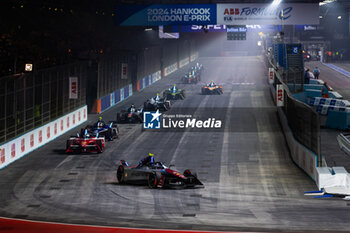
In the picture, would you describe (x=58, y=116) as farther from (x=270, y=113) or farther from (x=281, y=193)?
(x=281, y=193)

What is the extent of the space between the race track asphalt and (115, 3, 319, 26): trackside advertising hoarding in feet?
31.5

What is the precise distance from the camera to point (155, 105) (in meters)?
45.1

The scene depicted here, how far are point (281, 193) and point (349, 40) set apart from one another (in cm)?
9728

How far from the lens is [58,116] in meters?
37.7

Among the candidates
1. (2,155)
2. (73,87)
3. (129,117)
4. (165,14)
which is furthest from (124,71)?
(2,155)

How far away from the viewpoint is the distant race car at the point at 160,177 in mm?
22609

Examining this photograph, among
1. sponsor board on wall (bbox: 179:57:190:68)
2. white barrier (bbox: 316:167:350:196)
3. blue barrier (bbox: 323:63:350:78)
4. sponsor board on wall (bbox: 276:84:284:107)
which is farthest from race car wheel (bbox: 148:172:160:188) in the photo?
sponsor board on wall (bbox: 179:57:190:68)

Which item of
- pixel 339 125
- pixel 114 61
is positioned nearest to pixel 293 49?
pixel 114 61

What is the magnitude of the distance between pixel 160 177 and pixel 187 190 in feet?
3.57

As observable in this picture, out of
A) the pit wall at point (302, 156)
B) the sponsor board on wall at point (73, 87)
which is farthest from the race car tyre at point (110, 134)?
the pit wall at point (302, 156)

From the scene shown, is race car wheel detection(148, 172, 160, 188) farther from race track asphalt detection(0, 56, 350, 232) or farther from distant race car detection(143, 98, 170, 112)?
distant race car detection(143, 98, 170, 112)

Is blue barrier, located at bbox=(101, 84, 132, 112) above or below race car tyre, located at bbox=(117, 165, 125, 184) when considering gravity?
above

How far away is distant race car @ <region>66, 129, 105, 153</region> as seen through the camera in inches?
1201

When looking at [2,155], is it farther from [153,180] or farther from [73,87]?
[73,87]
